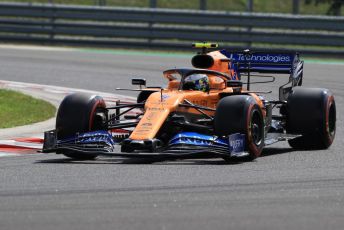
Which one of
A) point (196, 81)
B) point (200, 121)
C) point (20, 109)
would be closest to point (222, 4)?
point (20, 109)

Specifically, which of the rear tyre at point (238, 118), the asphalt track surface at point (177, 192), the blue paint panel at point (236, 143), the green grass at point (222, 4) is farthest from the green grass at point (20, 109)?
the green grass at point (222, 4)

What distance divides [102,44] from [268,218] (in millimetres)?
20725

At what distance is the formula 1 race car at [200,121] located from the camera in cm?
1086

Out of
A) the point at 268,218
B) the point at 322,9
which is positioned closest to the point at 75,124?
the point at 268,218

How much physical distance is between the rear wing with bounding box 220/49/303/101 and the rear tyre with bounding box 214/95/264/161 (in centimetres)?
211

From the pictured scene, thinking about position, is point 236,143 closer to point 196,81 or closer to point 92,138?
point 196,81

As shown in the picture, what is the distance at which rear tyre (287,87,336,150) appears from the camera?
12.3m

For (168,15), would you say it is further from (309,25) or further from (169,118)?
(169,118)

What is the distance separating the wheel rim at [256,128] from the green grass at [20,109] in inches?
158

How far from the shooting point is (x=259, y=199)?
8.43m

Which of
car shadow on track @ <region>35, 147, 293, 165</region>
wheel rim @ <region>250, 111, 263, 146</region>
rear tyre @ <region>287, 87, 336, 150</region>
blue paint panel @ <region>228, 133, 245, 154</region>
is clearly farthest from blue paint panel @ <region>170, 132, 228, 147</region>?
rear tyre @ <region>287, 87, 336, 150</region>

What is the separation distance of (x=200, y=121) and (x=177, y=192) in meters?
2.89

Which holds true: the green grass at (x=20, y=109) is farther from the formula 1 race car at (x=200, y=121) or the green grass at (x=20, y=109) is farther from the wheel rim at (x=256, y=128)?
the wheel rim at (x=256, y=128)

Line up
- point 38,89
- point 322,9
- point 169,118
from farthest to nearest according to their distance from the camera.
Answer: point 322,9, point 38,89, point 169,118
